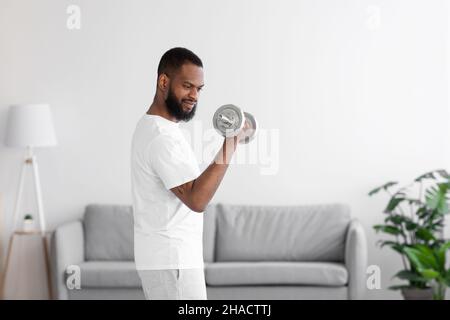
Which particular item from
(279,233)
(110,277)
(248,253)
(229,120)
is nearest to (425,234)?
(279,233)

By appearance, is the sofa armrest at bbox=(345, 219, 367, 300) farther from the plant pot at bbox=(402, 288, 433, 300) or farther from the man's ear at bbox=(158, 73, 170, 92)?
the man's ear at bbox=(158, 73, 170, 92)

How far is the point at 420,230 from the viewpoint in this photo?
2.76 meters

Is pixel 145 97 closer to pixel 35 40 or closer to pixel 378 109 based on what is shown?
pixel 35 40

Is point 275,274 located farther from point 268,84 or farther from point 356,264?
point 268,84

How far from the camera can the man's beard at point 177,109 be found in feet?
3.27

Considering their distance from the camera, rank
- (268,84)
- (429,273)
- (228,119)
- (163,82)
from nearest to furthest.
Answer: (228,119) → (163,82) → (268,84) → (429,273)

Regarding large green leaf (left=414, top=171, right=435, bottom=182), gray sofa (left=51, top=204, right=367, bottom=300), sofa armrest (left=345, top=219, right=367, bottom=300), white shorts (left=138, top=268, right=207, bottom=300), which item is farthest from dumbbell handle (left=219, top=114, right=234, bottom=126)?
large green leaf (left=414, top=171, right=435, bottom=182)

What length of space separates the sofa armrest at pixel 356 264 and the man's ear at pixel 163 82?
5.93 ft

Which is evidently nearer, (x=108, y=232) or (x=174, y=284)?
(x=174, y=284)

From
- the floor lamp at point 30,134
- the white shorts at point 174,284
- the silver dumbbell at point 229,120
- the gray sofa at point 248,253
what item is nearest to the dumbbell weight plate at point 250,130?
the silver dumbbell at point 229,120

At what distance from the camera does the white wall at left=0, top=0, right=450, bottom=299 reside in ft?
4.17

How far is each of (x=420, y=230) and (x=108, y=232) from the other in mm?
1201

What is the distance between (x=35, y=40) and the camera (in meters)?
1.85

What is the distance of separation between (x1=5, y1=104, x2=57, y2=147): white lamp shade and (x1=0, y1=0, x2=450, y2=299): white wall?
58mm
